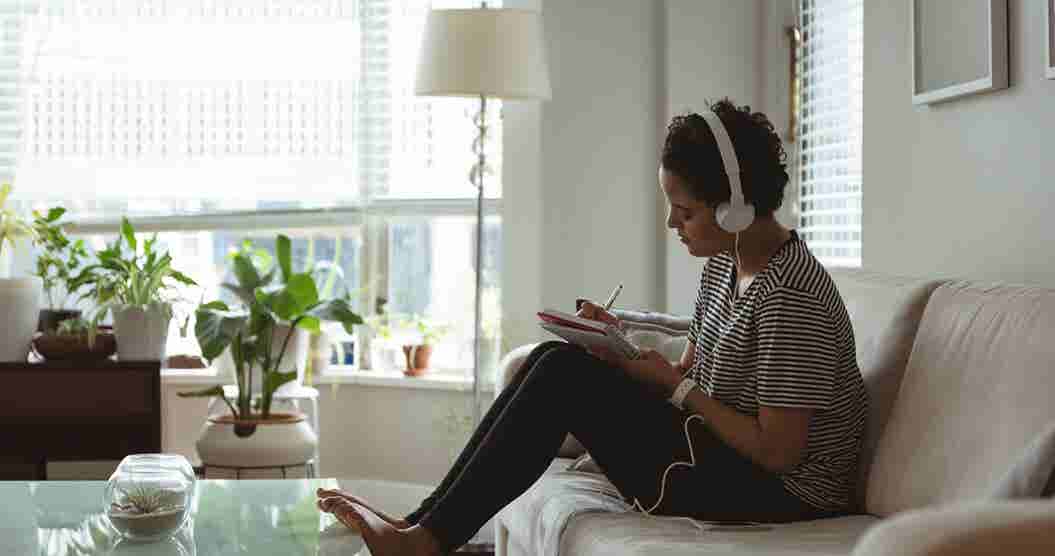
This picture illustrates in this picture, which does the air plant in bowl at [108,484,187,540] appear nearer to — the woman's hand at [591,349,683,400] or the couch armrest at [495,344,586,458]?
the woman's hand at [591,349,683,400]

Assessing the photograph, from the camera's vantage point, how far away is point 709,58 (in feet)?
15.1

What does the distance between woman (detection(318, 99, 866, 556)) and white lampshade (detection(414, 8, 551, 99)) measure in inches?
60.5

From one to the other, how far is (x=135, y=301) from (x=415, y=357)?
1055 mm

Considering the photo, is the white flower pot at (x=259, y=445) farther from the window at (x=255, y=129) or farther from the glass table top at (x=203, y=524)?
the glass table top at (x=203, y=524)

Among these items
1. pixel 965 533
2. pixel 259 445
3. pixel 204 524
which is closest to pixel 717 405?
pixel 204 524

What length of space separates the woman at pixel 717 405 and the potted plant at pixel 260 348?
5.40 feet

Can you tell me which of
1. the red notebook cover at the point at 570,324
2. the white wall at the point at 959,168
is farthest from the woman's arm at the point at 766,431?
the white wall at the point at 959,168

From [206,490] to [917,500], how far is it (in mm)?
1489

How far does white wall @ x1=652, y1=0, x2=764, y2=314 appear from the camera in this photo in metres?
4.59

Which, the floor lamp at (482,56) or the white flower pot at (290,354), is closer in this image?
the floor lamp at (482,56)

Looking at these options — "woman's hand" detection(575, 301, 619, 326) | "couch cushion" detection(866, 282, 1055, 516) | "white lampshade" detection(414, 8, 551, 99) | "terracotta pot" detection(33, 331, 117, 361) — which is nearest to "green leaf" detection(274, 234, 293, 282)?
"terracotta pot" detection(33, 331, 117, 361)

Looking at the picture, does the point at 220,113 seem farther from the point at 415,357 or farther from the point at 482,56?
the point at 482,56

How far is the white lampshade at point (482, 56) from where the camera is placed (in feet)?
13.9

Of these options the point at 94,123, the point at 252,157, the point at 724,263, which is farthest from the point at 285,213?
the point at 724,263
